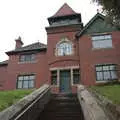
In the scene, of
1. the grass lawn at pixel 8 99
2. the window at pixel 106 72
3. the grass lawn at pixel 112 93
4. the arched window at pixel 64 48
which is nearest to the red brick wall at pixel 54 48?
the arched window at pixel 64 48

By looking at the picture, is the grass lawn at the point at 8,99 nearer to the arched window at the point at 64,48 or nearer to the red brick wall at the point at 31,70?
the red brick wall at the point at 31,70

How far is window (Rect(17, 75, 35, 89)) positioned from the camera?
24.9 m

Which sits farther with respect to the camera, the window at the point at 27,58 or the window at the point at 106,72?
the window at the point at 27,58

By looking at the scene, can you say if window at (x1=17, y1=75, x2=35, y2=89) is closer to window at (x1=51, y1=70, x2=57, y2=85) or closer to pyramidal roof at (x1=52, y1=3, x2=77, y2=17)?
window at (x1=51, y1=70, x2=57, y2=85)

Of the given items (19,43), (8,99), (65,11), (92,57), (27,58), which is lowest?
(8,99)

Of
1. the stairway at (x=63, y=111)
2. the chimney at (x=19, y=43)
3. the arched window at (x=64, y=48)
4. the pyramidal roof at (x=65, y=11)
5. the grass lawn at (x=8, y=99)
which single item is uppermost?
the pyramidal roof at (x=65, y=11)

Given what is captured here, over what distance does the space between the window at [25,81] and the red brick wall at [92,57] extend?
21.7 ft

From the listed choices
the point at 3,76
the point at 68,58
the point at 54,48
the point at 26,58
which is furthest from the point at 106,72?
the point at 3,76

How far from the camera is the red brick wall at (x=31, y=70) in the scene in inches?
976

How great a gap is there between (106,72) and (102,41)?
3769mm

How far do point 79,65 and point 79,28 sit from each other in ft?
16.5

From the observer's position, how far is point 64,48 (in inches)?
958

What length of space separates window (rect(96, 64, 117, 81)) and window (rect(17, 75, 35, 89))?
8195mm

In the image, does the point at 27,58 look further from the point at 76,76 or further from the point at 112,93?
the point at 112,93
